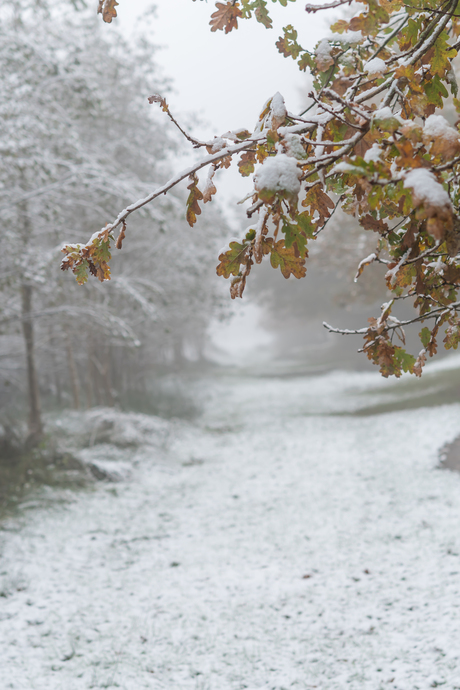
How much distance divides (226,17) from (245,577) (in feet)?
17.0

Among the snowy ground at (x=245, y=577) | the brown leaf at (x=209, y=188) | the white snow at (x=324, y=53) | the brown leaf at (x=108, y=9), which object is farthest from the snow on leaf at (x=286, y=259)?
the snowy ground at (x=245, y=577)

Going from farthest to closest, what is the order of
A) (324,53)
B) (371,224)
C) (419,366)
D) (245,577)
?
(245,577) < (419,366) < (324,53) < (371,224)

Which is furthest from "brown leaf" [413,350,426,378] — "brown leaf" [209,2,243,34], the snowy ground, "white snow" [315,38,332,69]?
the snowy ground

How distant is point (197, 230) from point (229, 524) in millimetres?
11711

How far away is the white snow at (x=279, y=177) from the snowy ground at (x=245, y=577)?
3.44 m

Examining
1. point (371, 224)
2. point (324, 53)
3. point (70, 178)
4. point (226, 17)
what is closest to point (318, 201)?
point (371, 224)

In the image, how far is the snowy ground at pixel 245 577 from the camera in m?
3.85

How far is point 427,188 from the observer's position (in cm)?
149

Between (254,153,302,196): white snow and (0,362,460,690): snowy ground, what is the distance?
344 centimetres

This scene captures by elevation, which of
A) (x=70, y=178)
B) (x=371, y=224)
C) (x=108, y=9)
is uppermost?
(x=70, y=178)

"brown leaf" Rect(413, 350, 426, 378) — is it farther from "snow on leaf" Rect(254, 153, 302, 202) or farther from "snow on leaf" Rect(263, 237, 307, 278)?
"snow on leaf" Rect(254, 153, 302, 202)

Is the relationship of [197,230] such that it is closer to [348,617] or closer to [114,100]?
[114,100]

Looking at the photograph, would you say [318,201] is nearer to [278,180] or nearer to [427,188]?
[278,180]

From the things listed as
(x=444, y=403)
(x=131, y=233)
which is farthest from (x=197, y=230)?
(x=444, y=403)
